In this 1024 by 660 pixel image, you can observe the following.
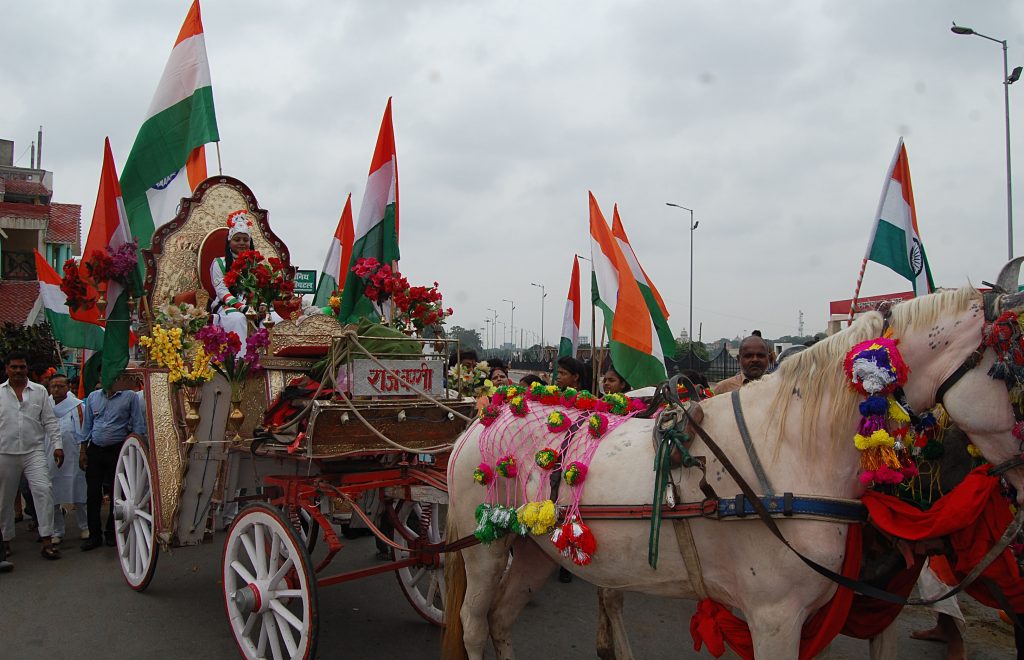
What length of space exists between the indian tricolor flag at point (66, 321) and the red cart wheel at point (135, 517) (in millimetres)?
1163

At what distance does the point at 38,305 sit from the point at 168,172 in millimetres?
23782

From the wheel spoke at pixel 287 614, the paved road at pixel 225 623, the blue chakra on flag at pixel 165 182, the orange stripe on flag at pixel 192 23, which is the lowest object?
the paved road at pixel 225 623

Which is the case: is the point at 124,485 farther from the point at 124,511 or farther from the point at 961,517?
the point at 961,517

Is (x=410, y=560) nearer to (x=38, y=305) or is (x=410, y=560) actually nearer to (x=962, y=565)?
(x=962, y=565)

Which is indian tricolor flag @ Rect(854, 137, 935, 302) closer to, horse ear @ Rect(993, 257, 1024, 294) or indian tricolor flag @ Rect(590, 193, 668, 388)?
indian tricolor flag @ Rect(590, 193, 668, 388)

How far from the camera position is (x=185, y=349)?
4707 millimetres

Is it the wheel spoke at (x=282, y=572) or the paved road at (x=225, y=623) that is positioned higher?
the wheel spoke at (x=282, y=572)

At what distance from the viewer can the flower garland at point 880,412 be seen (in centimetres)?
239

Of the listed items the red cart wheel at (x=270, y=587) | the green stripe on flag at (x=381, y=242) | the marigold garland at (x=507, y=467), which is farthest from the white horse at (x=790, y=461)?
the green stripe on flag at (x=381, y=242)

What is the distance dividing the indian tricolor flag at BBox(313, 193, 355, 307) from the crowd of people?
307 cm

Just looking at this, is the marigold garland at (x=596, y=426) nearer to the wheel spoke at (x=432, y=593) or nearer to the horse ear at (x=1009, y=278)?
the horse ear at (x=1009, y=278)

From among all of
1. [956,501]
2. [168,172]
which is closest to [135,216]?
[168,172]

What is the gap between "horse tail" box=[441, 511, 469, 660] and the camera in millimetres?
3693

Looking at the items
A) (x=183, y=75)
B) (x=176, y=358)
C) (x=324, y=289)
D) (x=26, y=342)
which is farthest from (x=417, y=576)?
(x=26, y=342)
